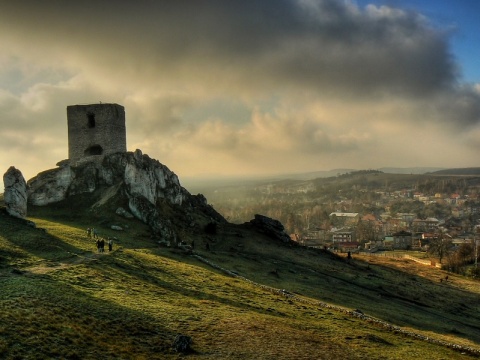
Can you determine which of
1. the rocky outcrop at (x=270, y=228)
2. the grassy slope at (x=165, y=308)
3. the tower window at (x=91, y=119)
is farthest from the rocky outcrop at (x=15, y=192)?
the rocky outcrop at (x=270, y=228)

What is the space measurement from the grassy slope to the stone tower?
16930mm

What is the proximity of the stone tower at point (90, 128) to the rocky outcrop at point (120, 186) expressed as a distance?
259 centimetres

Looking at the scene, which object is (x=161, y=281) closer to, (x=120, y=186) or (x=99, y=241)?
(x=99, y=241)

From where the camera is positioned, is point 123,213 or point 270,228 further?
point 270,228

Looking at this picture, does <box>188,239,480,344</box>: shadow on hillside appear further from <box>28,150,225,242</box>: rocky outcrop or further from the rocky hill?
<box>28,150,225,242</box>: rocky outcrop

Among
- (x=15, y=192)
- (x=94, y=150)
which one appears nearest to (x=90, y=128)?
(x=94, y=150)

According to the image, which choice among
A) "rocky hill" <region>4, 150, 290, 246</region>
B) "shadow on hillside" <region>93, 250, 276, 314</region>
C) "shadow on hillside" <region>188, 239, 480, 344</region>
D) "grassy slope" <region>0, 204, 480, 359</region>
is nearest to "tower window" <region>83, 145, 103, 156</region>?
"rocky hill" <region>4, 150, 290, 246</region>

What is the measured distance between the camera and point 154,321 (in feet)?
90.4

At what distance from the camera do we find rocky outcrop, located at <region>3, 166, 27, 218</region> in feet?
163

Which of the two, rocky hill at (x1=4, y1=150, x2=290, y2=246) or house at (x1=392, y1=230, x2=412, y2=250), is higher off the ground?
rocky hill at (x1=4, y1=150, x2=290, y2=246)

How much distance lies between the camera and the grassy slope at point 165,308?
2342 centimetres

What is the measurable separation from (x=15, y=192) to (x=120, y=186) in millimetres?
20090

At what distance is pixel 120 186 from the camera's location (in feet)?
227

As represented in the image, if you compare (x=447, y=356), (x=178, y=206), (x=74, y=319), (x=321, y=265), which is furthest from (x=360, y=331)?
(x=178, y=206)
